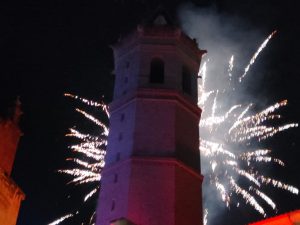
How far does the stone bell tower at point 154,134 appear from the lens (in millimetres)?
24375

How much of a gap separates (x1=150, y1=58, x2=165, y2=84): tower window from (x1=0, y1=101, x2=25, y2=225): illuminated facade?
822 centimetres

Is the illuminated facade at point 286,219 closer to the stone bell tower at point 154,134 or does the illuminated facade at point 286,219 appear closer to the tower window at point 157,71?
the stone bell tower at point 154,134

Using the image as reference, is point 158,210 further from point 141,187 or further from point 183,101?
point 183,101

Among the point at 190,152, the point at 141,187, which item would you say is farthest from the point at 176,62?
the point at 141,187

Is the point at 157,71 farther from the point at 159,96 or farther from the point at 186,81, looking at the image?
the point at 159,96

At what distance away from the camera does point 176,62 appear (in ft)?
97.6

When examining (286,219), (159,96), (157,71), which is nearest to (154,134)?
(159,96)

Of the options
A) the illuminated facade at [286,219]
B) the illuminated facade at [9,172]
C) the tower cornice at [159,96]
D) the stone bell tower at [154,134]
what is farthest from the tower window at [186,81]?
the illuminated facade at [286,219]

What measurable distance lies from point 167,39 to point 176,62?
1.75 m

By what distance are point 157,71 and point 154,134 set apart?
486 cm

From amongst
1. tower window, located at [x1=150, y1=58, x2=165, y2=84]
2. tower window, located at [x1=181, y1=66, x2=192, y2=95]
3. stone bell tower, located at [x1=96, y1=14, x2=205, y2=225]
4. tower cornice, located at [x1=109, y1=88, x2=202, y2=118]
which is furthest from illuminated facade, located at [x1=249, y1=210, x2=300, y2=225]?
tower window, located at [x1=150, y1=58, x2=165, y2=84]

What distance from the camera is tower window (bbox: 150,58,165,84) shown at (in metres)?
29.2

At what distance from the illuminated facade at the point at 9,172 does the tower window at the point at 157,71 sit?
822cm

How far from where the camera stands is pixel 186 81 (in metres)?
30.0
